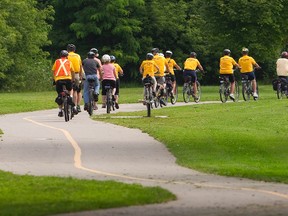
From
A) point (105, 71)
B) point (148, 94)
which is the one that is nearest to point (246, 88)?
point (105, 71)

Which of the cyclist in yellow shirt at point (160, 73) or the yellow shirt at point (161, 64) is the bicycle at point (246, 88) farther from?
the yellow shirt at point (161, 64)

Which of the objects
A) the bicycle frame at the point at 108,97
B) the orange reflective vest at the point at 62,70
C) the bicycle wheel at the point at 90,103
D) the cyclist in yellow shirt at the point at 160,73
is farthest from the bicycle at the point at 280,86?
the orange reflective vest at the point at 62,70

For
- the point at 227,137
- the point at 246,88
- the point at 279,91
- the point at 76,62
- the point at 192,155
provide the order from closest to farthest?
the point at 192,155 < the point at 227,137 < the point at 76,62 < the point at 246,88 < the point at 279,91

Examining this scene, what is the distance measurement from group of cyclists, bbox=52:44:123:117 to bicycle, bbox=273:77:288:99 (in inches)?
326

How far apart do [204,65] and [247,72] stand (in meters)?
41.2

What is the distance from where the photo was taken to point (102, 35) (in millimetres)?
84375

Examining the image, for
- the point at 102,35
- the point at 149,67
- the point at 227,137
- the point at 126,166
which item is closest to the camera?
the point at 126,166

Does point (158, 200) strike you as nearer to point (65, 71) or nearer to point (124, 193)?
point (124, 193)

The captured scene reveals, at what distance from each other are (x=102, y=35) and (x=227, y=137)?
6005cm

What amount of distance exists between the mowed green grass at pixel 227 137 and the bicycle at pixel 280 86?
7084 mm

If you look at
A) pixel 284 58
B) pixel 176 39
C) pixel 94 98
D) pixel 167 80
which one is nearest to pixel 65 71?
pixel 94 98

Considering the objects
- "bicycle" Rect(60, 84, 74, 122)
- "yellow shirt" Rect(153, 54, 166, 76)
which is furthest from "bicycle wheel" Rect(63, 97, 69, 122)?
"yellow shirt" Rect(153, 54, 166, 76)

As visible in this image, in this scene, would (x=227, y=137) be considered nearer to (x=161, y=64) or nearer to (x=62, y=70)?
(x=62, y=70)

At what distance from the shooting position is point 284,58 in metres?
46.8
